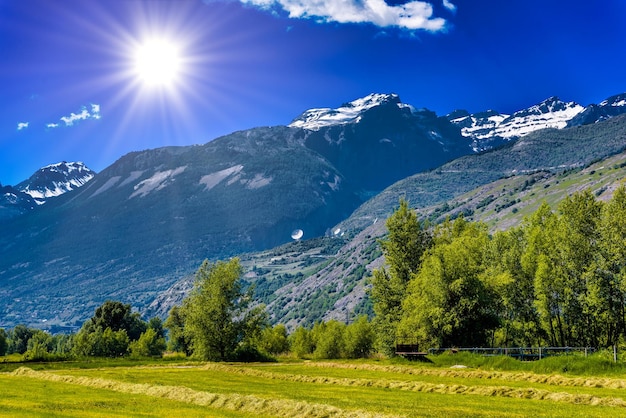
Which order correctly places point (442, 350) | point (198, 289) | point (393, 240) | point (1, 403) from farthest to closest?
1. point (198, 289)
2. point (393, 240)
3. point (442, 350)
4. point (1, 403)

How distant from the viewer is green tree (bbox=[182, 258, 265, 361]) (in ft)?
334

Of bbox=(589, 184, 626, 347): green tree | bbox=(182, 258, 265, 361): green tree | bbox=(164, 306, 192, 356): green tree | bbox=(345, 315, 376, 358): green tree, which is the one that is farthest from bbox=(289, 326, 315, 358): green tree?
bbox=(589, 184, 626, 347): green tree

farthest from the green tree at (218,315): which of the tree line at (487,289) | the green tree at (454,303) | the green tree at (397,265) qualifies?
the green tree at (454,303)

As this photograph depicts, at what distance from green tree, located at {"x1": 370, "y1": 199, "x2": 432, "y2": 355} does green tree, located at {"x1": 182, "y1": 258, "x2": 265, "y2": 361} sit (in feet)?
85.0

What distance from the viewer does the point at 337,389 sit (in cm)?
4478

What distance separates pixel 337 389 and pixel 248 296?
69149 millimetres

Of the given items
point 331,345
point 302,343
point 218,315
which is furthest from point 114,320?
point 218,315

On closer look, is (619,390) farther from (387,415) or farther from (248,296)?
(248,296)

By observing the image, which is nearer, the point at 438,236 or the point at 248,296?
the point at 438,236

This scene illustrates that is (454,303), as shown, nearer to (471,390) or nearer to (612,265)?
(612,265)

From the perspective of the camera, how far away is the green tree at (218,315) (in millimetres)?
101750

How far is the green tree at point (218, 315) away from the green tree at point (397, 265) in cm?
2590

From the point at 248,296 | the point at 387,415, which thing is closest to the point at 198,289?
the point at 248,296

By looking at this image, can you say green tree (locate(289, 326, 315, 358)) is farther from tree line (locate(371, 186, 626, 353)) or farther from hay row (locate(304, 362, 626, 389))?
hay row (locate(304, 362, 626, 389))
